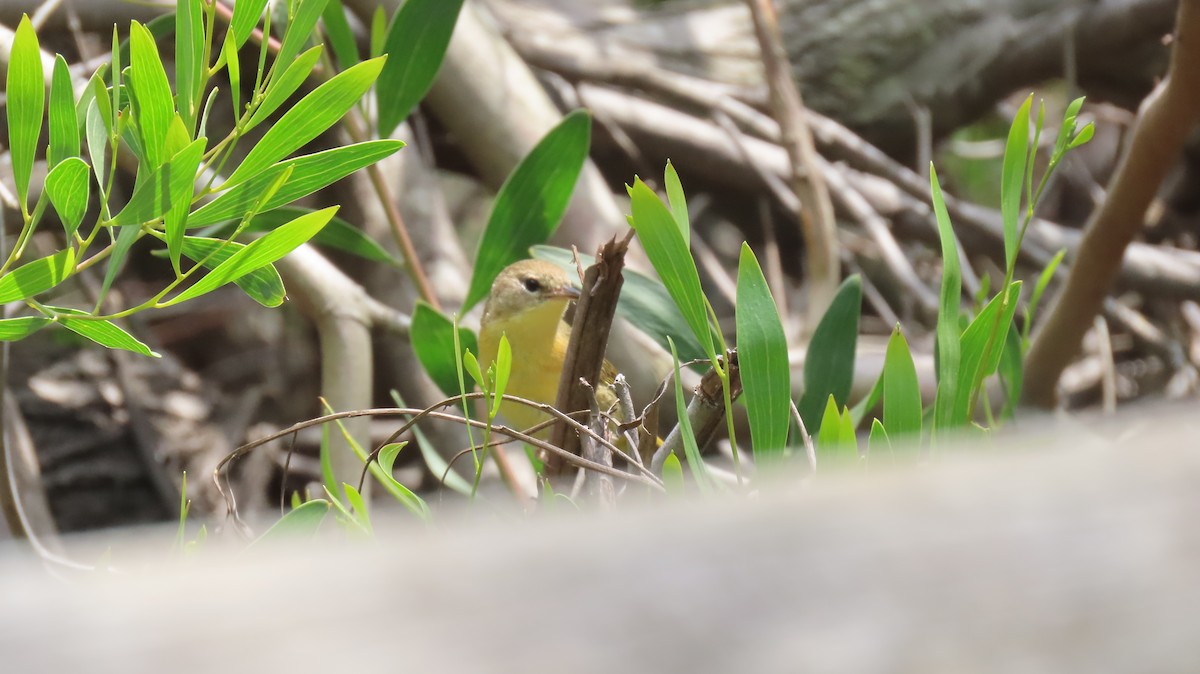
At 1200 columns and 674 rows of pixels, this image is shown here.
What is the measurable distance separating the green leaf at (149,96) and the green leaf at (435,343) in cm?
63

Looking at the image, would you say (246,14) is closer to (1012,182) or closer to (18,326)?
(18,326)

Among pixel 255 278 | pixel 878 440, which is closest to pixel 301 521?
pixel 255 278

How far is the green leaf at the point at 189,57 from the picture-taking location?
856mm

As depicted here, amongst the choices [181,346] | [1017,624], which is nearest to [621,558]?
[1017,624]

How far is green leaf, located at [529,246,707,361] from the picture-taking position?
1.30 m

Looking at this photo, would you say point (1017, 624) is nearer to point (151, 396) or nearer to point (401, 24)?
point (401, 24)

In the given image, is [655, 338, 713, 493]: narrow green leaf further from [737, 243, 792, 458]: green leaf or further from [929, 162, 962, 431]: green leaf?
[929, 162, 962, 431]: green leaf

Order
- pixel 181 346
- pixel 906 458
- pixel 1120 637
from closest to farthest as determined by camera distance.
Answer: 1. pixel 1120 637
2. pixel 906 458
3. pixel 181 346

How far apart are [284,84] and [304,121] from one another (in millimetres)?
35

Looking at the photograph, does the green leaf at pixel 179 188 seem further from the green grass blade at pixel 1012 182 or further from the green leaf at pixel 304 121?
the green grass blade at pixel 1012 182

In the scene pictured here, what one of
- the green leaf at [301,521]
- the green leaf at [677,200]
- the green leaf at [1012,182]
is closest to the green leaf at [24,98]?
the green leaf at [301,521]

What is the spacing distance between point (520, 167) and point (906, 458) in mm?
872

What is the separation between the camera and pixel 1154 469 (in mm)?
503

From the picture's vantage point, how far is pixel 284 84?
91 centimetres
